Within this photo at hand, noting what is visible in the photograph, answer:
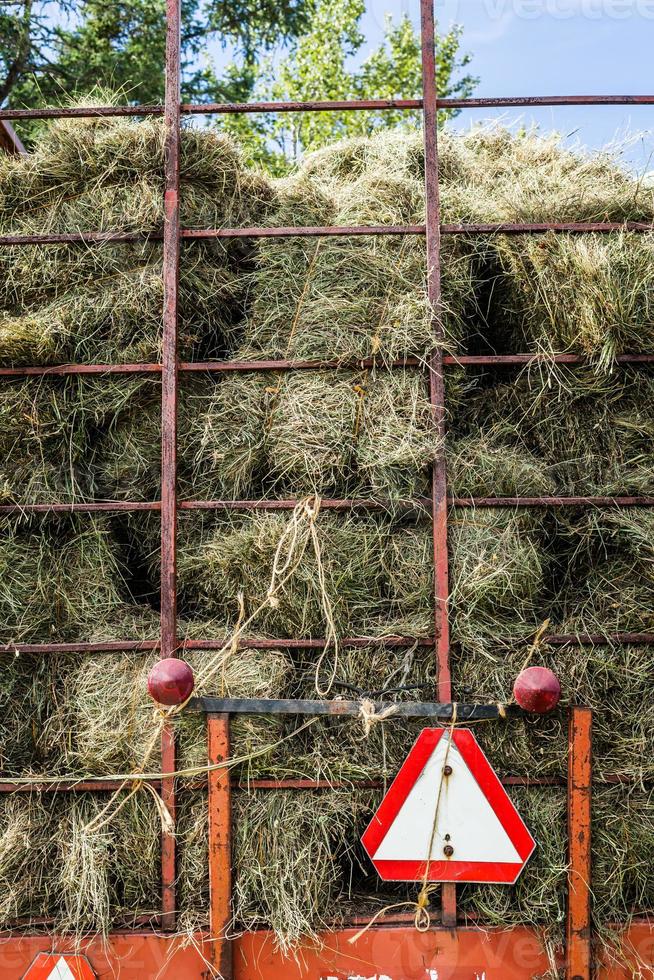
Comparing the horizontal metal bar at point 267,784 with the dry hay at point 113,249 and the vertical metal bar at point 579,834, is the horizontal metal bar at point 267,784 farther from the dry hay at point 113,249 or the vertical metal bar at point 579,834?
the dry hay at point 113,249

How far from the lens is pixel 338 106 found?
10.4 ft

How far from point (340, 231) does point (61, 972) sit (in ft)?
8.75

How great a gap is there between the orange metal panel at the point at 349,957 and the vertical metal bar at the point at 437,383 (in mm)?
121

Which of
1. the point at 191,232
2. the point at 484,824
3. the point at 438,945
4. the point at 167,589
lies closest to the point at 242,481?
the point at 167,589

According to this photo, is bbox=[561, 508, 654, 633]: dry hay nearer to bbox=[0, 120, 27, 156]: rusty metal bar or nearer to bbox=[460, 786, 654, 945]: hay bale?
bbox=[460, 786, 654, 945]: hay bale

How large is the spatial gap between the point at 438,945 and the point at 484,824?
406mm

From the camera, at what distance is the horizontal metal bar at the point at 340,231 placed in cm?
309

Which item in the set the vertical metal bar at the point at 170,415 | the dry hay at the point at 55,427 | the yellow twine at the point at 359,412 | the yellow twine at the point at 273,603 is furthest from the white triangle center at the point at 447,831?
the dry hay at the point at 55,427

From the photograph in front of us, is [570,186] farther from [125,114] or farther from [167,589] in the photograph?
[167,589]

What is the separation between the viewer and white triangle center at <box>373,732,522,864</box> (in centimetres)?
268

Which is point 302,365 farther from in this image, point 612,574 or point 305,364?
point 612,574

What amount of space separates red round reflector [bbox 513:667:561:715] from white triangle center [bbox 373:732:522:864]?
0.36 meters

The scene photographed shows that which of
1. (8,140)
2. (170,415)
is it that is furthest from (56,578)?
(8,140)

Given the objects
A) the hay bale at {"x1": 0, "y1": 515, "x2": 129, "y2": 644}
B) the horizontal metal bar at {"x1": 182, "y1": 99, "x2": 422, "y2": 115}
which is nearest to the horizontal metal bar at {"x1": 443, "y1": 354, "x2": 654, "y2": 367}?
the horizontal metal bar at {"x1": 182, "y1": 99, "x2": 422, "y2": 115}
